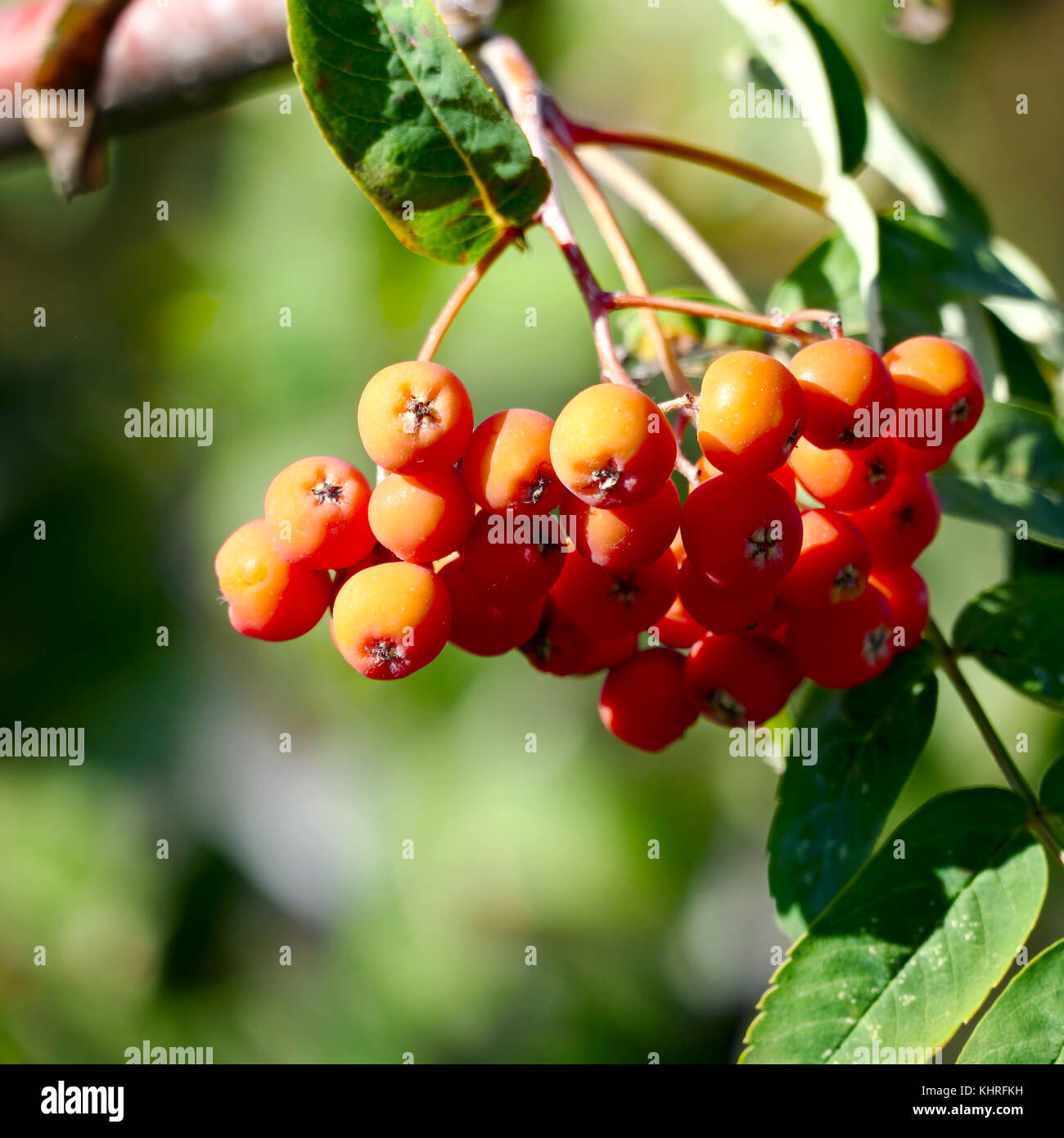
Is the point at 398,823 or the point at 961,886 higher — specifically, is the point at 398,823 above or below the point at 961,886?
below

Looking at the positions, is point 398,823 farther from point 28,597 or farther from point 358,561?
point 358,561

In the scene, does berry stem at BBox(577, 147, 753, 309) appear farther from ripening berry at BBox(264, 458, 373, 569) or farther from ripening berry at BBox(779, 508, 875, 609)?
ripening berry at BBox(264, 458, 373, 569)

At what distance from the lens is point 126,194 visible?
12.4 feet

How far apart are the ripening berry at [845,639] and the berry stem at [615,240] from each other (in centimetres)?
30

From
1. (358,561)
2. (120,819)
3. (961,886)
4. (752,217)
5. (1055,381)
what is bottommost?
(120,819)

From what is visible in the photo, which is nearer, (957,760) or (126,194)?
(957,760)

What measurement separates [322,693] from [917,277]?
2.54m

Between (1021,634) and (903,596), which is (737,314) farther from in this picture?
(1021,634)

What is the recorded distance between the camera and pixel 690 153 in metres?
1.53

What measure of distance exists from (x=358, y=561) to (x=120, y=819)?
2858 millimetres

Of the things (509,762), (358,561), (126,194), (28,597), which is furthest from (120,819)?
(358,561)

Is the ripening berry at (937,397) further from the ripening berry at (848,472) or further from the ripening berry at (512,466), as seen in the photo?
the ripening berry at (512,466)

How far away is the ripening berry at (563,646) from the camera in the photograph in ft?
3.62
